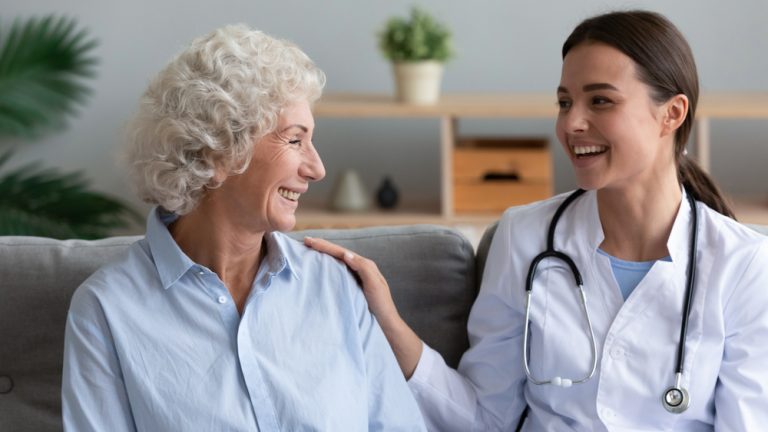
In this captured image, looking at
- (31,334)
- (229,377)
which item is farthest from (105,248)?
(229,377)

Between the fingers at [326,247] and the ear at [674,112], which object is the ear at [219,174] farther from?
the ear at [674,112]

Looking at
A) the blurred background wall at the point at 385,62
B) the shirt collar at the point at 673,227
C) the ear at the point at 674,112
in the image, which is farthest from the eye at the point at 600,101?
the blurred background wall at the point at 385,62

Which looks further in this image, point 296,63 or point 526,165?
point 526,165

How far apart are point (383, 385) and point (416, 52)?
198 centimetres

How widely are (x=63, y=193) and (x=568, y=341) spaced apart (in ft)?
8.43

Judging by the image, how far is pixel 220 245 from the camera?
6.20 ft

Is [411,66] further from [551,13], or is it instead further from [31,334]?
[31,334]

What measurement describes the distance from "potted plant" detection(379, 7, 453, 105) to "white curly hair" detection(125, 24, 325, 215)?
6.19 ft

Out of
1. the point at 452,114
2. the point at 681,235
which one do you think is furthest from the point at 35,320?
the point at 452,114

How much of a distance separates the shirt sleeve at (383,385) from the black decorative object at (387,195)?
2.06 m

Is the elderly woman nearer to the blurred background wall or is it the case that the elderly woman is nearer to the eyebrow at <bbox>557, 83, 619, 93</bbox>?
the eyebrow at <bbox>557, 83, 619, 93</bbox>

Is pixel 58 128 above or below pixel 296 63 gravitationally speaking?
below

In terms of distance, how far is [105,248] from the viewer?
2.14m

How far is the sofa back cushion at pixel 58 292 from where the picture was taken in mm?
2092
